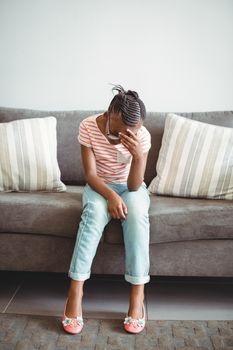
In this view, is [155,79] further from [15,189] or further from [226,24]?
[15,189]

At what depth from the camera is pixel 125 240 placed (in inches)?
63.6

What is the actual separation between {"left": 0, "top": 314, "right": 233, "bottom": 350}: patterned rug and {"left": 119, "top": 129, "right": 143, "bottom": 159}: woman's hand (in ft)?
2.23

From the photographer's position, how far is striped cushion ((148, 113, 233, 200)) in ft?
6.40

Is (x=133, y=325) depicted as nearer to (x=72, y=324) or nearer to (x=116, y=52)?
(x=72, y=324)

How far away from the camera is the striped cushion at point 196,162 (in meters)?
1.95

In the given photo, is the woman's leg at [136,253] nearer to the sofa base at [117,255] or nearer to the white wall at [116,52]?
Answer: the sofa base at [117,255]

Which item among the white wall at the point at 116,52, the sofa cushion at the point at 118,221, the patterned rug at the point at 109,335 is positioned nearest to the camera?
the patterned rug at the point at 109,335

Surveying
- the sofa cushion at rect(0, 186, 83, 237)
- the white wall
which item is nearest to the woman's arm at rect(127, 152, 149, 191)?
the sofa cushion at rect(0, 186, 83, 237)

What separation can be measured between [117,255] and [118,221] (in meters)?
0.16

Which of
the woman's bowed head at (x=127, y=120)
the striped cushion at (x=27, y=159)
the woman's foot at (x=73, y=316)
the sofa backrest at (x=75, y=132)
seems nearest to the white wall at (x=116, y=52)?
the sofa backrest at (x=75, y=132)

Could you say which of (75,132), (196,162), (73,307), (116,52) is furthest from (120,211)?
(116,52)

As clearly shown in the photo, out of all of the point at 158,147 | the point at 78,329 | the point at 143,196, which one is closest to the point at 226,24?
the point at 158,147

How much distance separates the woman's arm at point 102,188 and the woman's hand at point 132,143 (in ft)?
0.60

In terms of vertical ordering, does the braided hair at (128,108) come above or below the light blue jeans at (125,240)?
above
